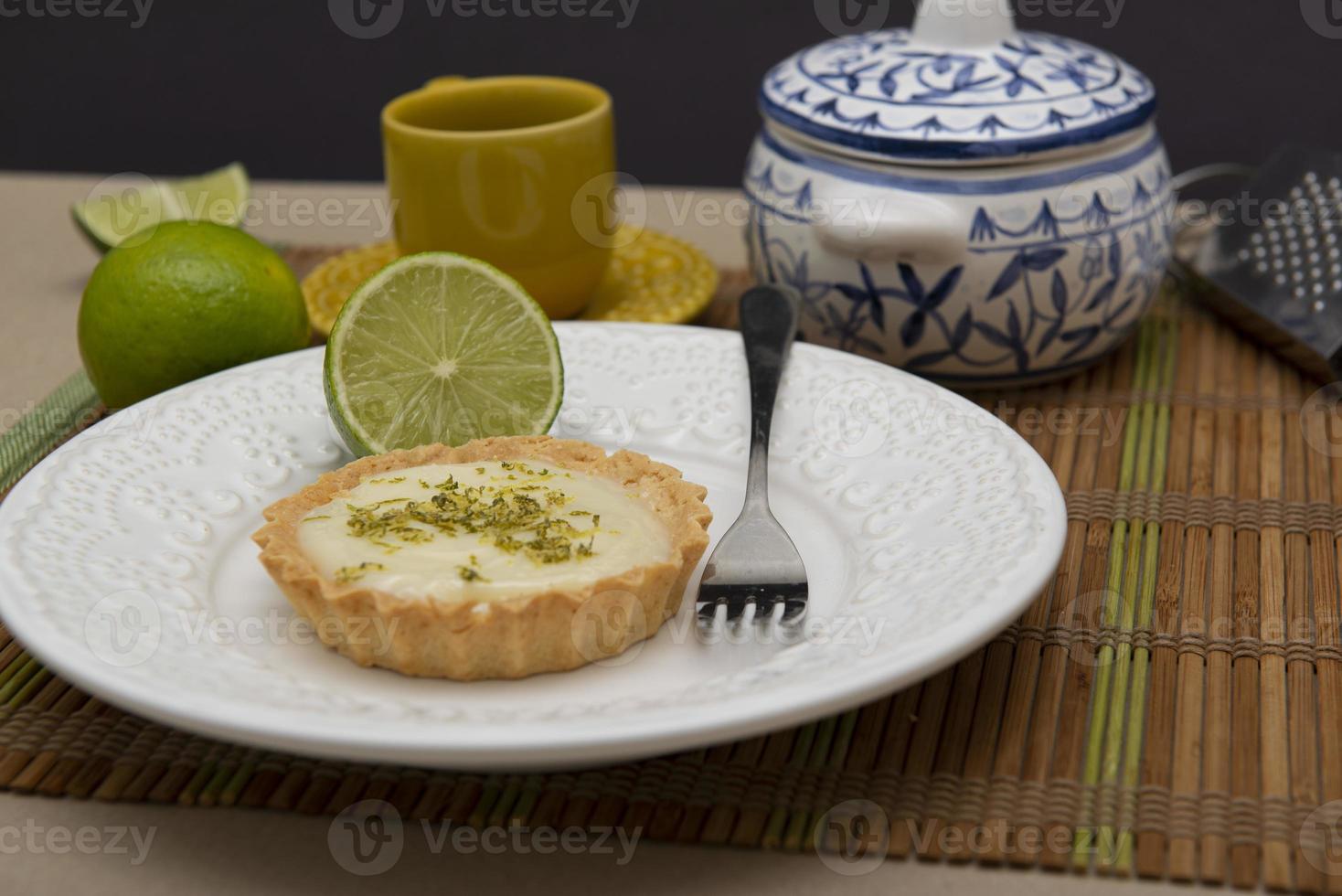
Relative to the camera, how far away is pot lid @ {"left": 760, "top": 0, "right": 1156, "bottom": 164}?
175cm

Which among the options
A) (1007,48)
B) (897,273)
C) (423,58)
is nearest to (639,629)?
(897,273)

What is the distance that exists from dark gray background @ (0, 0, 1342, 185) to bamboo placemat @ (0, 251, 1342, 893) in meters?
2.38

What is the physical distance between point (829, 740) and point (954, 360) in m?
0.81

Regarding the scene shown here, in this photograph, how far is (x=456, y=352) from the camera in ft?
5.58

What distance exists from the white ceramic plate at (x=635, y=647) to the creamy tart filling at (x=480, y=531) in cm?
8

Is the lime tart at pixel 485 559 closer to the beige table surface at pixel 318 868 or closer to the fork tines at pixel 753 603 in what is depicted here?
the fork tines at pixel 753 603

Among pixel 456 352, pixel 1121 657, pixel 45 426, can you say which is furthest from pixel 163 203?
pixel 1121 657

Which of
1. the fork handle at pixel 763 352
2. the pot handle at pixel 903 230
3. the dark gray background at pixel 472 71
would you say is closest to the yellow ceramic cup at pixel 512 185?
the fork handle at pixel 763 352

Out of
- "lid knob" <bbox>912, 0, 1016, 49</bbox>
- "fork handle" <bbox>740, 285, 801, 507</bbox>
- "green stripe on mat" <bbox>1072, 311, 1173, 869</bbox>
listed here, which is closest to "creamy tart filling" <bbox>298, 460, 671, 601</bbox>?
"fork handle" <bbox>740, 285, 801, 507</bbox>

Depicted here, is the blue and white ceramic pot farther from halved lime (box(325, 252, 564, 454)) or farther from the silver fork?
halved lime (box(325, 252, 564, 454))

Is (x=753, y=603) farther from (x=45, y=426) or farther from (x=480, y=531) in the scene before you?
(x=45, y=426)

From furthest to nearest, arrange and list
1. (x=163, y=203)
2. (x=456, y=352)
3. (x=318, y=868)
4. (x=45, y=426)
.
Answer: (x=163, y=203) → (x=45, y=426) → (x=456, y=352) → (x=318, y=868)

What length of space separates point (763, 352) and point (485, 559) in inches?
24.8

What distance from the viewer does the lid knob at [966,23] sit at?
1.85 metres
